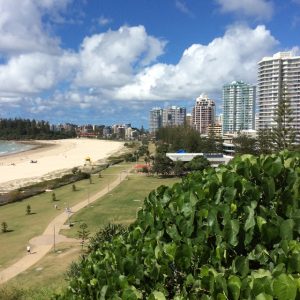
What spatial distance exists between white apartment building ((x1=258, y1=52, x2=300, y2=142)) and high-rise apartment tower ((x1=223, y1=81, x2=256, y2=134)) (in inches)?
2346

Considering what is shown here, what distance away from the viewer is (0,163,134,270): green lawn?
71.8ft

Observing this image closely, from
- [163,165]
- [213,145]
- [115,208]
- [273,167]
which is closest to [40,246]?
[115,208]

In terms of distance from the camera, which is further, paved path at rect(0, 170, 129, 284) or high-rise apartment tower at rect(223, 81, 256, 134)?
high-rise apartment tower at rect(223, 81, 256, 134)

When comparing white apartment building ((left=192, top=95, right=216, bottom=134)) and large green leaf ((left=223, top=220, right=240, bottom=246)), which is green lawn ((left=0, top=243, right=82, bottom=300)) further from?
white apartment building ((left=192, top=95, right=216, bottom=134))

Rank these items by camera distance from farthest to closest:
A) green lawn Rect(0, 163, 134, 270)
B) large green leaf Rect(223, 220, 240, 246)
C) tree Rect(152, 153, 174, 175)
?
tree Rect(152, 153, 174, 175) → green lawn Rect(0, 163, 134, 270) → large green leaf Rect(223, 220, 240, 246)

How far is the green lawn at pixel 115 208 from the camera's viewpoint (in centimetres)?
2686

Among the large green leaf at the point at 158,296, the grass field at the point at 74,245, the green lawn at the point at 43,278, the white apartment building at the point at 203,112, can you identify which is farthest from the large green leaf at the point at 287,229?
the white apartment building at the point at 203,112

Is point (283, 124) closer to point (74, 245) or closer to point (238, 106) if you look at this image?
point (74, 245)

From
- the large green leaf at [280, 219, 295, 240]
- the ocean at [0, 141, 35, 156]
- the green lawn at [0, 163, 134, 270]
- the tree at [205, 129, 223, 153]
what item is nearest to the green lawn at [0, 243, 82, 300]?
the green lawn at [0, 163, 134, 270]

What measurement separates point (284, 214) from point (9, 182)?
5359 cm

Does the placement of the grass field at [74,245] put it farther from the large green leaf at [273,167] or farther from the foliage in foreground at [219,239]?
the large green leaf at [273,167]

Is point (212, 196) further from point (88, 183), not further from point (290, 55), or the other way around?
point (290, 55)

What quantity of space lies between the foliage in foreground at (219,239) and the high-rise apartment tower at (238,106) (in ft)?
460

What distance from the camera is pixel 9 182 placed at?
53.4m
